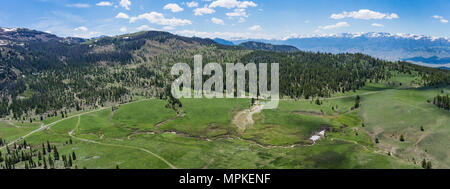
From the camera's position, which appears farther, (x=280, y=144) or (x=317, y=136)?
(x=317, y=136)

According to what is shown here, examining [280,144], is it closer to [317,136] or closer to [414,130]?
[317,136]

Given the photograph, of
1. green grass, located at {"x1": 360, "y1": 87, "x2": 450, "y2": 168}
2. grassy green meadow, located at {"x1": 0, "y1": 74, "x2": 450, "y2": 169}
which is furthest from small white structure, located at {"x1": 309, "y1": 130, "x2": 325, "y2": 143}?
green grass, located at {"x1": 360, "y1": 87, "x2": 450, "y2": 168}

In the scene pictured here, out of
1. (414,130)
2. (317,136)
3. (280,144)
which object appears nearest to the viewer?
(414,130)

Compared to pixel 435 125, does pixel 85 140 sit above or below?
below

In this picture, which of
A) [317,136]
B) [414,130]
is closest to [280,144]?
[317,136]

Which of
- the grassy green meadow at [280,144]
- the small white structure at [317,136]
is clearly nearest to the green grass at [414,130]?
the grassy green meadow at [280,144]

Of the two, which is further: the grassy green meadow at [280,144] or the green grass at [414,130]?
the green grass at [414,130]

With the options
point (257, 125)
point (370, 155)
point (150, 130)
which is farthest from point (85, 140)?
point (370, 155)

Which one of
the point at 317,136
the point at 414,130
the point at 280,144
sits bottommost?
the point at 280,144

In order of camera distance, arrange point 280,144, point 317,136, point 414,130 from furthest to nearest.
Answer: point 317,136
point 280,144
point 414,130

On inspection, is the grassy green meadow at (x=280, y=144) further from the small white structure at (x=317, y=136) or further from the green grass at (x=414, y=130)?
the small white structure at (x=317, y=136)
